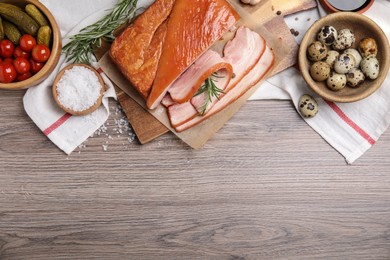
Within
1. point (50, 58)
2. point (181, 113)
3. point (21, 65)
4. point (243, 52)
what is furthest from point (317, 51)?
point (21, 65)

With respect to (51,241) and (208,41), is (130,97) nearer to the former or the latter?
(208,41)

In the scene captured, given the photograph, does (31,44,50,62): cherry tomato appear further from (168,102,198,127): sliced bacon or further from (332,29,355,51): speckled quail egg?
(332,29,355,51): speckled quail egg

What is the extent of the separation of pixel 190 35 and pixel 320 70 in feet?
1.61

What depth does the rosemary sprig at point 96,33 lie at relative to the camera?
207 centimetres

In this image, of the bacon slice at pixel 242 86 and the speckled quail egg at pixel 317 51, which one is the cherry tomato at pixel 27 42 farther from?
the speckled quail egg at pixel 317 51

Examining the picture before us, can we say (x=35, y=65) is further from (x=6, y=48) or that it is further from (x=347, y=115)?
(x=347, y=115)

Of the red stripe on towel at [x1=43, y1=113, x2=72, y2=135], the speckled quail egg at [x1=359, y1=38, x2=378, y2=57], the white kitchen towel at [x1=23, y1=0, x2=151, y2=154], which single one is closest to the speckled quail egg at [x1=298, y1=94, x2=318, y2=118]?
the speckled quail egg at [x1=359, y1=38, x2=378, y2=57]

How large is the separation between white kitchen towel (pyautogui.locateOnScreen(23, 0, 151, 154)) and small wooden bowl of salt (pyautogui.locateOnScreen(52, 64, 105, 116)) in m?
0.06

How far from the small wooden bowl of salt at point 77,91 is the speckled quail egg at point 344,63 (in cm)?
87

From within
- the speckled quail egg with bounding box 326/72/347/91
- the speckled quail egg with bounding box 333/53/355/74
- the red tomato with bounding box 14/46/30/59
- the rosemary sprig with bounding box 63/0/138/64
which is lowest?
the speckled quail egg with bounding box 326/72/347/91

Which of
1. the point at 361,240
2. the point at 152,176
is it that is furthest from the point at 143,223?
the point at 361,240

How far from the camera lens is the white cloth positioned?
212 cm

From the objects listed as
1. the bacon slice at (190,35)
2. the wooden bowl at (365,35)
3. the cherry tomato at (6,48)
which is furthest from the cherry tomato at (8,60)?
the wooden bowl at (365,35)

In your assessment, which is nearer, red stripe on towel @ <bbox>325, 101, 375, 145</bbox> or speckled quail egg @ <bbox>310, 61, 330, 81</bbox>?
speckled quail egg @ <bbox>310, 61, 330, 81</bbox>
